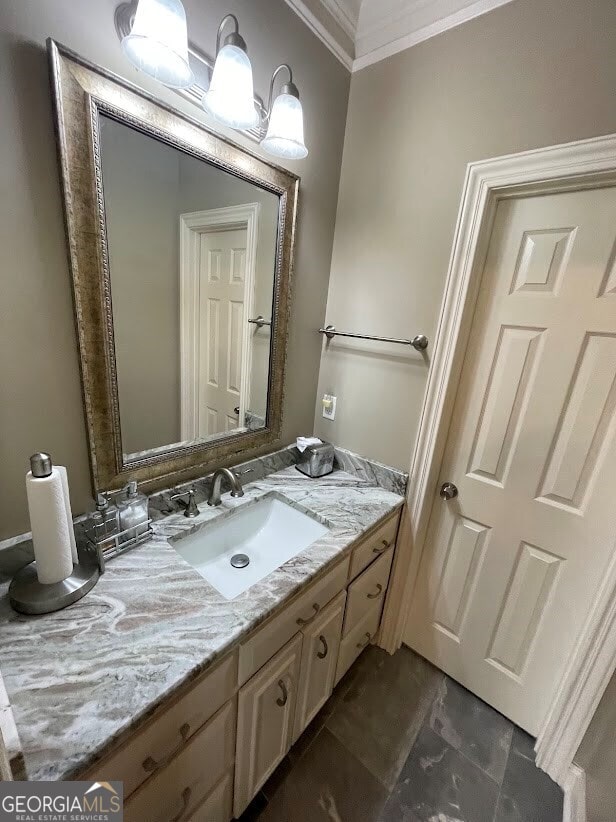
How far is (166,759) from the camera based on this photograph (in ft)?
2.20

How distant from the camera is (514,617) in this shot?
1.29m

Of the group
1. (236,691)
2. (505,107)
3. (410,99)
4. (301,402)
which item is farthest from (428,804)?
(410,99)

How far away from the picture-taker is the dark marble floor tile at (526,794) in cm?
109

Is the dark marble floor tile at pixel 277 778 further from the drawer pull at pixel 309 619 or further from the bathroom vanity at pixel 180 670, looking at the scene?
the drawer pull at pixel 309 619

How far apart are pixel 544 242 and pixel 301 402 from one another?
3.44 feet

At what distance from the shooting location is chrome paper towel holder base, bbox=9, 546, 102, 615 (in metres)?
0.71

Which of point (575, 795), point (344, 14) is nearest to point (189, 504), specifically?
point (575, 795)

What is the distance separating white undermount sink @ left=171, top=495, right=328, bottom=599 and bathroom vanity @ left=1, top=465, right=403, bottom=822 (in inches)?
2.2

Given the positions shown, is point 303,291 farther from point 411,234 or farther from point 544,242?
point 544,242

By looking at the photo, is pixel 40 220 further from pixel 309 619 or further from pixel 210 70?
pixel 309 619

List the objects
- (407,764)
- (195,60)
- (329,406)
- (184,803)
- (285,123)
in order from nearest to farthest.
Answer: (184,803)
(195,60)
(285,123)
(407,764)
(329,406)

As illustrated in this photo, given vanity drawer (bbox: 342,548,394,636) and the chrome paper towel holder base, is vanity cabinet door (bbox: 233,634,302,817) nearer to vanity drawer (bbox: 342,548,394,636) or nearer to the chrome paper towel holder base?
vanity drawer (bbox: 342,548,394,636)

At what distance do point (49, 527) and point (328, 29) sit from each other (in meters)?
1.74

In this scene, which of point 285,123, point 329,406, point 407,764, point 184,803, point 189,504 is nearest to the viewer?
point 184,803
